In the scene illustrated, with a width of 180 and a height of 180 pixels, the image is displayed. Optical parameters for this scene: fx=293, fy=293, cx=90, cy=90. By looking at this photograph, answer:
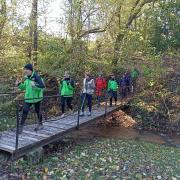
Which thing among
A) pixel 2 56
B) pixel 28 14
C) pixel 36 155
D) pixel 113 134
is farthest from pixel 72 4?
pixel 36 155

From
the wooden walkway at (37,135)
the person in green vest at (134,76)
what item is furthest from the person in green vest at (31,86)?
the person in green vest at (134,76)

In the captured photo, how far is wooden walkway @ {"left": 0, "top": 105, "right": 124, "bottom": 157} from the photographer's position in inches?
317

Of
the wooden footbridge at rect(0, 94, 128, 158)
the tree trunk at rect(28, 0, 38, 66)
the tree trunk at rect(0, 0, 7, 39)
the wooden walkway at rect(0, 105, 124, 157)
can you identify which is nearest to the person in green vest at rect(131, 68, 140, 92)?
the tree trunk at rect(28, 0, 38, 66)

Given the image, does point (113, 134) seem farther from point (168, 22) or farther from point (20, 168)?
point (168, 22)

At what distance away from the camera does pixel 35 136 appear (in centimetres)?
916

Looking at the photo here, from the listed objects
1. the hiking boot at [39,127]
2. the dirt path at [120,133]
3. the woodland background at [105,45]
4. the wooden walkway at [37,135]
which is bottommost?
the dirt path at [120,133]

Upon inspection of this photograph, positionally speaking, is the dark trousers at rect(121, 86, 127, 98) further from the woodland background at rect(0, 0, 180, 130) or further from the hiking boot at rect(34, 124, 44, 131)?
the hiking boot at rect(34, 124, 44, 131)

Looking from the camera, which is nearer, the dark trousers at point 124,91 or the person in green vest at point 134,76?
the dark trousers at point 124,91

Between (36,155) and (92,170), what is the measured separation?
1736 millimetres

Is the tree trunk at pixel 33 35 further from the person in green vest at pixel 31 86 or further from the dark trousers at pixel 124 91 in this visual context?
the person in green vest at pixel 31 86

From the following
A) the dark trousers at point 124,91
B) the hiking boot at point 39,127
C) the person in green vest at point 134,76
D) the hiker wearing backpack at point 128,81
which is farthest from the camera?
the person in green vest at point 134,76

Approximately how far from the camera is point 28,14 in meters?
17.4

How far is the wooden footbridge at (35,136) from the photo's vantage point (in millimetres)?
7958

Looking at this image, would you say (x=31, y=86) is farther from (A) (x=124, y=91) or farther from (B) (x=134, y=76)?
(B) (x=134, y=76)
